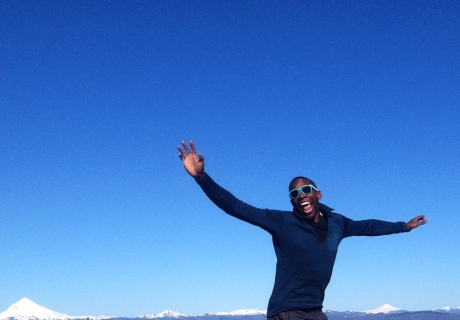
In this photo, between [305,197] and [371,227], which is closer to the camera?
[305,197]

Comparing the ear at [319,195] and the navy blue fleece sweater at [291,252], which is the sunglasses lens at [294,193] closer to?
the navy blue fleece sweater at [291,252]

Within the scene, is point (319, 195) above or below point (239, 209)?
above

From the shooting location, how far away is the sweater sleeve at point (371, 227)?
9.28m

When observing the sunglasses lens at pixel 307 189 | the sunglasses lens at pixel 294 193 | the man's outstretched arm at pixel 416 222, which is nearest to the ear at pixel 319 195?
the sunglasses lens at pixel 307 189

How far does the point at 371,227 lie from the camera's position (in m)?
9.74

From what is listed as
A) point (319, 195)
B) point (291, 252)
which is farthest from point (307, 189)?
point (291, 252)

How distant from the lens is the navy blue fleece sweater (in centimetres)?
789

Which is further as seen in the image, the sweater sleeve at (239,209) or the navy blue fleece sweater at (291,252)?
the navy blue fleece sweater at (291,252)

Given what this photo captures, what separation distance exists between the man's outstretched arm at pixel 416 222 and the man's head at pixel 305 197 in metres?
2.89

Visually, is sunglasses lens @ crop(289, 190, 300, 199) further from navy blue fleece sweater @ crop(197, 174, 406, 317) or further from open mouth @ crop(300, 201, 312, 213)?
navy blue fleece sweater @ crop(197, 174, 406, 317)

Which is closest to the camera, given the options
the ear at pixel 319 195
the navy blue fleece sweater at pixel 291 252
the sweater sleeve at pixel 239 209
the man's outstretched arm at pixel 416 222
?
the sweater sleeve at pixel 239 209

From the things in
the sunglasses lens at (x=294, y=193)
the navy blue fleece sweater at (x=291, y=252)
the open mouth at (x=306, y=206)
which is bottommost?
the navy blue fleece sweater at (x=291, y=252)

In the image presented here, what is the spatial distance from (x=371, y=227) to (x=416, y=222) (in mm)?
1326

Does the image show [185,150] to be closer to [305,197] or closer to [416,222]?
[305,197]
